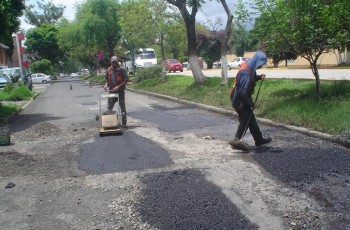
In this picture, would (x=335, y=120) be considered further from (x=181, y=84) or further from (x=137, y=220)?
(x=181, y=84)

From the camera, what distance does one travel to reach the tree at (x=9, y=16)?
12921mm

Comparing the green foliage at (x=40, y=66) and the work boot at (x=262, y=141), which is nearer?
the work boot at (x=262, y=141)

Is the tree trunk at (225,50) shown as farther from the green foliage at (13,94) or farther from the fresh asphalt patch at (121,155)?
the green foliage at (13,94)

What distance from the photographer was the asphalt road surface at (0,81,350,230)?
4.62m

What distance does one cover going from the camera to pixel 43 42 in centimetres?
7600

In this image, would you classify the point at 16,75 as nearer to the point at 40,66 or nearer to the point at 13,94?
the point at 13,94

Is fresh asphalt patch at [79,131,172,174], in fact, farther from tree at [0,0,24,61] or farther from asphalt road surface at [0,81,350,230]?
tree at [0,0,24,61]

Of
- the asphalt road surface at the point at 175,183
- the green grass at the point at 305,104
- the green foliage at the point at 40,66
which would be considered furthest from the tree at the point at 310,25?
the green foliage at the point at 40,66

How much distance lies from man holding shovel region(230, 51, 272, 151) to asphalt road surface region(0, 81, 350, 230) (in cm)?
24

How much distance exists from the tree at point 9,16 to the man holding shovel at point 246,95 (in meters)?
8.17

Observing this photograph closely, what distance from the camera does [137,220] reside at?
182 inches

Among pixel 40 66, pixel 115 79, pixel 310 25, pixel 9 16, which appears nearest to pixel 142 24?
pixel 9 16

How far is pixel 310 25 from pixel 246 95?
3525 millimetres

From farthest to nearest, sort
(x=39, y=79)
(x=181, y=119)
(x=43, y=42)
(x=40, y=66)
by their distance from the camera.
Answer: (x=43, y=42) < (x=40, y=66) < (x=39, y=79) < (x=181, y=119)
